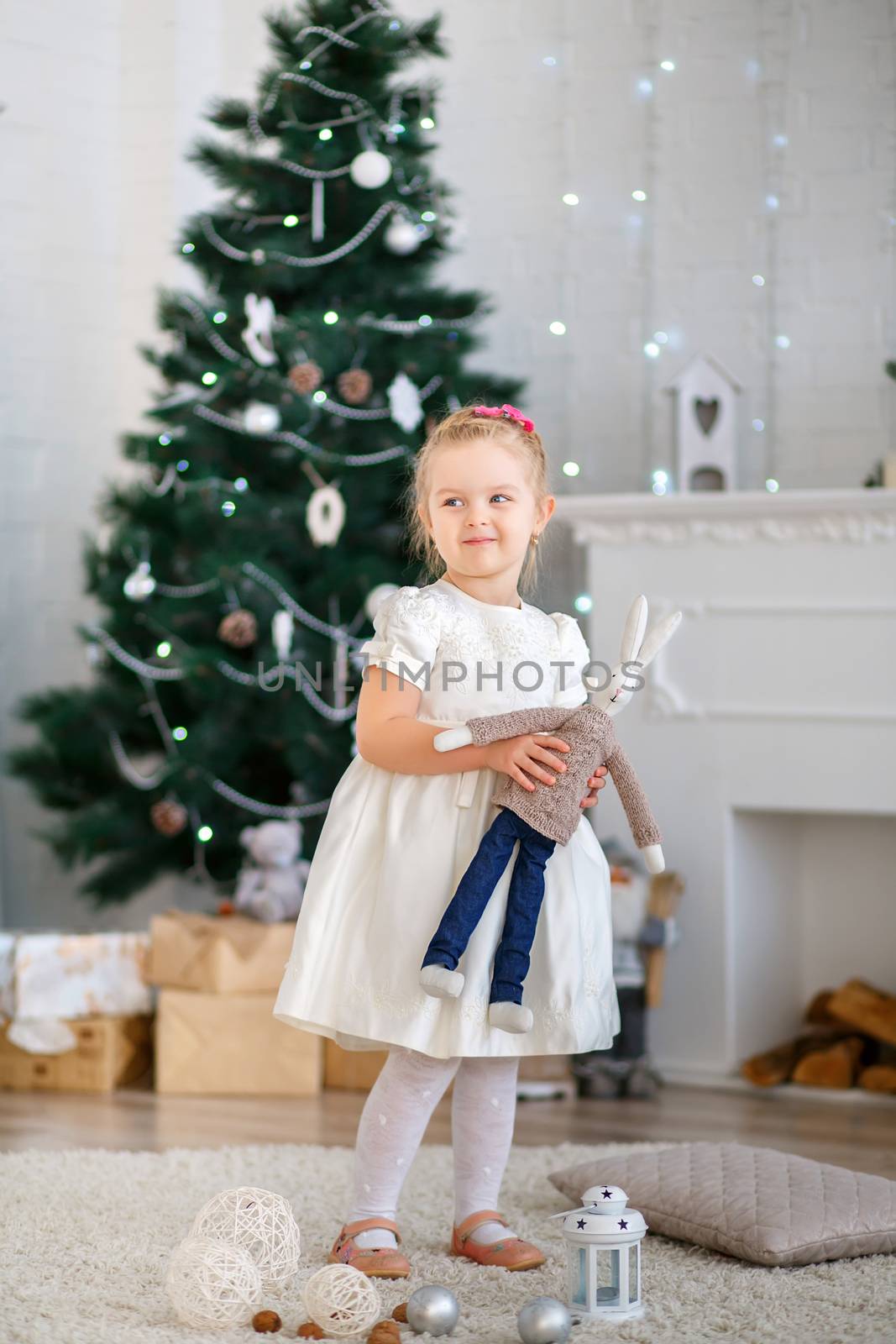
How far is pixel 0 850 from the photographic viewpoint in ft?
12.7

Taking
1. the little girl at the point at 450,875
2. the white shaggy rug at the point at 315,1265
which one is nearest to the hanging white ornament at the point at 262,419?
the little girl at the point at 450,875

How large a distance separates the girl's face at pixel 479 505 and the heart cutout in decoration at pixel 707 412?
146cm

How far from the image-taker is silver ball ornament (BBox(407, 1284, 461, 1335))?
5.30 feet

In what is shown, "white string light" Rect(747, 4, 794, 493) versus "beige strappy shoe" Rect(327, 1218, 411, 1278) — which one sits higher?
"white string light" Rect(747, 4, 794, 493)

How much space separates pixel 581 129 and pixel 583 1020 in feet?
7.98

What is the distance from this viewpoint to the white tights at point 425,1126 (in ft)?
6.12

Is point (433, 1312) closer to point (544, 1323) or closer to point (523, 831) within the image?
point (544, 1323)

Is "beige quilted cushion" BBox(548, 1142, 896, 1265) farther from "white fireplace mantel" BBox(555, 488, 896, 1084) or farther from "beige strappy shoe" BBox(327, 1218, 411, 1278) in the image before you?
"white fireplace mantel" BBox(555, 488, 896, 1084)

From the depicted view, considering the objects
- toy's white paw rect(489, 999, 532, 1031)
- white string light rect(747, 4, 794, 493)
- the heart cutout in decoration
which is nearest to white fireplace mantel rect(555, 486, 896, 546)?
the heart cutout in decoration

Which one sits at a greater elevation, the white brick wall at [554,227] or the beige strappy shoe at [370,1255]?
the white brick wall at [554,227]

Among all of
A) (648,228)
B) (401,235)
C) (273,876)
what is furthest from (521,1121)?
(648,228)

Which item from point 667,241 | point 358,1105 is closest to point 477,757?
point 358,1105

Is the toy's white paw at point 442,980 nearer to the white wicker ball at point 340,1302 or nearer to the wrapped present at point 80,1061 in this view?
the white wicker ball at point 340,1302

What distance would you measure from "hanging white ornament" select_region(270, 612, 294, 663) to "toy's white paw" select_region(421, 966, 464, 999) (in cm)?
144
